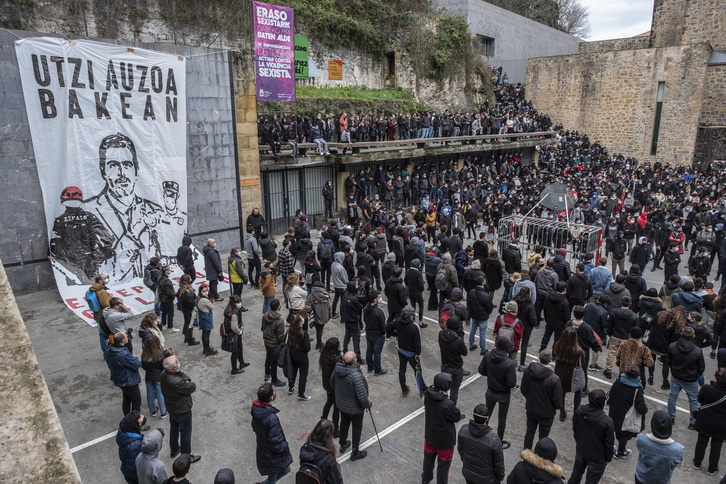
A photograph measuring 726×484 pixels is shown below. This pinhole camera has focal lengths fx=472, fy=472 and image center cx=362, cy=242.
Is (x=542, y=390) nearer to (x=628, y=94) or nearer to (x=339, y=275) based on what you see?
(x=339, y=275)

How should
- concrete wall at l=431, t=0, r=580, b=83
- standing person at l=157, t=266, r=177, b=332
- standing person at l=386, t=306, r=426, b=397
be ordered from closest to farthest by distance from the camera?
1. standing person at l=386, t=306, r=426, b=397
2. standing person at l=157, t=266, r=177, b=332
3. concrete wall at l=431, t=0, r=580, b=83

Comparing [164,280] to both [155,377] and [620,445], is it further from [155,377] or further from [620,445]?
[620,445]

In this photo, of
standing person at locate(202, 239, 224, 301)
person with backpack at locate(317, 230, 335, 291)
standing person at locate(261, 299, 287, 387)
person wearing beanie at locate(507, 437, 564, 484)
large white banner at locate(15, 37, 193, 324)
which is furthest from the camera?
person with backpack at locate(317, 230, 335, 291)

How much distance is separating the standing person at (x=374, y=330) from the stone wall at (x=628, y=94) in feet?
101

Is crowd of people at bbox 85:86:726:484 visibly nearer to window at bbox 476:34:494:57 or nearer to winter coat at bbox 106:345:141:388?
winter coat at bbox 106:345:141:388

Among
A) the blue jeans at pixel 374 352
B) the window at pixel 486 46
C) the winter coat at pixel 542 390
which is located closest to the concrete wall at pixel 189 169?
the blue jeans at pixel 374 352

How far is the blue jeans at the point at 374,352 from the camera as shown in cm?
749

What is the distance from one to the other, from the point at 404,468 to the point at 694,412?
3941mm

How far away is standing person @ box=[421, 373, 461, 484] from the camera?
486cm

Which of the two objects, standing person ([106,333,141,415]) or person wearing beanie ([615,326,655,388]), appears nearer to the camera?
standing person ([106,333,141,415])

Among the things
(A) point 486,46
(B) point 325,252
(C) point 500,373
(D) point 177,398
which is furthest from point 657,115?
(D) point 177,398

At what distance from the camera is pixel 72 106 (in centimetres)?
1010

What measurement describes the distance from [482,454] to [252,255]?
7.96m

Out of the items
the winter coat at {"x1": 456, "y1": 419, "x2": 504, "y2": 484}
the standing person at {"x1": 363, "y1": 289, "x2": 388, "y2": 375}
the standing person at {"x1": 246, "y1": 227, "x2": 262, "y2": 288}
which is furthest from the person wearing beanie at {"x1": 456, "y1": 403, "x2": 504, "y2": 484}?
the standing person at {"x1": 246, "y1": 227, "x2": 262, "y2": 288}
